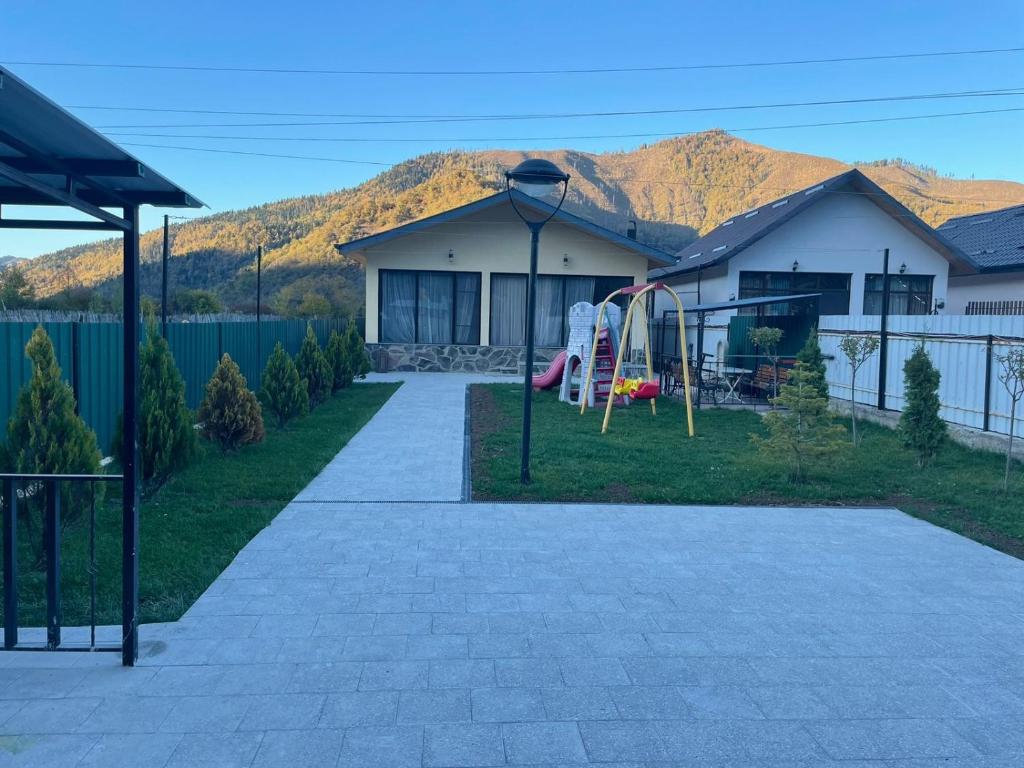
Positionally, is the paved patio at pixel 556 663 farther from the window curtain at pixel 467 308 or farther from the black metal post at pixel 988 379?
the window curtain at pixel 467 308

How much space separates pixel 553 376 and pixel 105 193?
1274 cm

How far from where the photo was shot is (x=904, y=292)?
72.0 feet

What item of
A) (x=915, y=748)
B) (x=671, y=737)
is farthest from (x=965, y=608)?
(x=671, y=737)

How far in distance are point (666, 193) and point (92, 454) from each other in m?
72.6

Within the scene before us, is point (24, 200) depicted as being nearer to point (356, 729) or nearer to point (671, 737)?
point (356, 729)

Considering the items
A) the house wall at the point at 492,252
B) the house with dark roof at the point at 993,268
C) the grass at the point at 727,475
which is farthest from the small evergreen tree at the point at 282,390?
the house with dark roof at the point at 993,268

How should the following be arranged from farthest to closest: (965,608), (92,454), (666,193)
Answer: (666,193), (92,454), (965,608)

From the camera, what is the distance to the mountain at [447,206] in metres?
42.5

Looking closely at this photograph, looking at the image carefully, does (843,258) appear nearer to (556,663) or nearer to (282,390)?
(282,390)

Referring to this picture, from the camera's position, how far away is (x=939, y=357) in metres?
11.1

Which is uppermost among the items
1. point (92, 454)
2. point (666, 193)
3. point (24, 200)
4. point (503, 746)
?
point (666, 193)

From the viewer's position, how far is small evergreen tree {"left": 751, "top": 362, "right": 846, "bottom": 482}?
7867 millimetres

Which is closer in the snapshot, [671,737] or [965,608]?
[671,737]

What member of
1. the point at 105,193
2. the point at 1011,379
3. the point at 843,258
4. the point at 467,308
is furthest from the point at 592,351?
the point at 843,258
